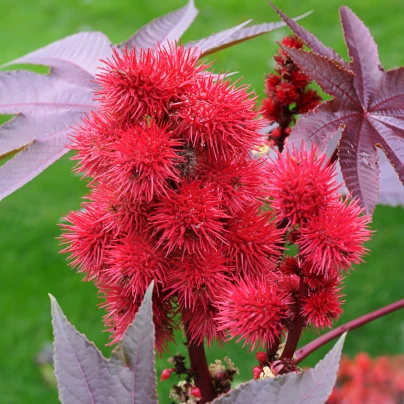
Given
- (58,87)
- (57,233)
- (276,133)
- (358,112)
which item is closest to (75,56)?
(58,87)

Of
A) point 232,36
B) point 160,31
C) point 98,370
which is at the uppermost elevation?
point 160,31

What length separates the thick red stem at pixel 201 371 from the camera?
88 cm

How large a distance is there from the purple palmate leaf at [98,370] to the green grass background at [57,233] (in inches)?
51.2

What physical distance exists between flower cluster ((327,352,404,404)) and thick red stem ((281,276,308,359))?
0.56 metres

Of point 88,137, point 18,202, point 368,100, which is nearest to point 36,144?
point 88,137

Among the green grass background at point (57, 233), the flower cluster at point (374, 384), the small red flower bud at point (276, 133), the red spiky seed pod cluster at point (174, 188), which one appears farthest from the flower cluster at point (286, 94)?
the green grass background at point (57, 233)

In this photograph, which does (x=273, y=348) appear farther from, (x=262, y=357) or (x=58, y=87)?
(x=58, y=87)

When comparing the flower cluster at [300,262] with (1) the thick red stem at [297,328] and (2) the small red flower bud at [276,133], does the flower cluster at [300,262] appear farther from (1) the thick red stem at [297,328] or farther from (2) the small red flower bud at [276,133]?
(2) the small red flower bud at [276,133]

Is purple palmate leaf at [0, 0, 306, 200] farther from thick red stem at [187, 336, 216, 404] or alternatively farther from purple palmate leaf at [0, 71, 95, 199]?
thick red stem at [187, 336, 216, 404]

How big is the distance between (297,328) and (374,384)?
2.31 ft

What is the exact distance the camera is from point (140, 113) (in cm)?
71

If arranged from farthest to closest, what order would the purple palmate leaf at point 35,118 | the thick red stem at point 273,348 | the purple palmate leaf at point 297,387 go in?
the purple palmate leaf at point 35,118, the thick red stem at point 273,348, the purple palmate leaf at point 297,387

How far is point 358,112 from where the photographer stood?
998mm

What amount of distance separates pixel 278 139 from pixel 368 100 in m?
0.17
